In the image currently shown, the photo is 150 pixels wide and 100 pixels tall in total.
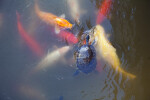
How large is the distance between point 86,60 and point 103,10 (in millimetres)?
1357

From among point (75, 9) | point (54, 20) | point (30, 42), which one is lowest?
point (30, 42)

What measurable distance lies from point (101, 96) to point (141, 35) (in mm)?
1519

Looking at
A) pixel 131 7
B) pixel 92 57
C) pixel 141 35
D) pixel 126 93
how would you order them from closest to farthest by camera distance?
pixel 126 93 → pixel 92 57 → pixel 141 35 → pixel 131 7

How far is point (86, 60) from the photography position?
2875 millimetres

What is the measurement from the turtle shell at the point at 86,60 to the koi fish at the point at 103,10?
0.84m

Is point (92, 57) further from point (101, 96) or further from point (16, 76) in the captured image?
point (16, 76)

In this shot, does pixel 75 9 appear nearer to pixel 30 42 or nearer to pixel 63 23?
pixel 63 23

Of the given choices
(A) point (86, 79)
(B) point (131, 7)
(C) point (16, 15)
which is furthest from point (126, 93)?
(C) point (16, 15)

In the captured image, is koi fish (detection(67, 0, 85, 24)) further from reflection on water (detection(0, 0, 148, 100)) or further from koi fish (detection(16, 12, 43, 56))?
koi fish (detection(16, 12, 43, 56))

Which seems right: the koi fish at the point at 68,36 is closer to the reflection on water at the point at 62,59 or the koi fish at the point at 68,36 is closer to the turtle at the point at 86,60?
the reflection on water at the point at 62,59

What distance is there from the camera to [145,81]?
2.80 m

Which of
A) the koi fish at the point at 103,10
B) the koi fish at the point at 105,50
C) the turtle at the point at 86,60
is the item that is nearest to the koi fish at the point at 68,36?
the turtle at the point at 86,60

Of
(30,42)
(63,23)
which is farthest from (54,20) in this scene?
(30,42)

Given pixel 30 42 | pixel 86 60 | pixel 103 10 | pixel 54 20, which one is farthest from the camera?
pixel 103 10
